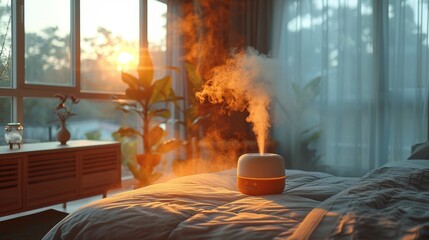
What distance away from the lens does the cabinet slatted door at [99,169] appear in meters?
3.10

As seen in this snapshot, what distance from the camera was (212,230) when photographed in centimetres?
102

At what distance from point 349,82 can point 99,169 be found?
269cm

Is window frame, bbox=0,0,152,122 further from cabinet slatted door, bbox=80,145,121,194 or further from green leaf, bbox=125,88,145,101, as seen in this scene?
cabinet slatted door, bbox=80,145,121,194

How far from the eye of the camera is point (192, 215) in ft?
3.72

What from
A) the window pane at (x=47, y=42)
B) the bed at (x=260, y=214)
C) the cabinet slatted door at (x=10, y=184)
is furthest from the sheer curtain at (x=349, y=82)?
the cabinet slatted door at (x=10, y=184)

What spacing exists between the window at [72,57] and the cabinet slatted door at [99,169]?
59 cm

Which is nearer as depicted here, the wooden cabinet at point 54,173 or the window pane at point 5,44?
the wooden cabinet at point 54,173

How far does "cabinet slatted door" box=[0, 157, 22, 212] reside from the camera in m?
2.52

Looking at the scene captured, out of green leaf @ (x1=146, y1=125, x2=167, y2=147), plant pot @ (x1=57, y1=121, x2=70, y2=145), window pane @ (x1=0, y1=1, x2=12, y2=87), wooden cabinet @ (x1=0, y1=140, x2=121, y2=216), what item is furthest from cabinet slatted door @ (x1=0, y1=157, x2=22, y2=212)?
green leaf @ (x1=146, y1=125, x2=167, y2=147)

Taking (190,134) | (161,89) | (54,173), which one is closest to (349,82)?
(190,134)

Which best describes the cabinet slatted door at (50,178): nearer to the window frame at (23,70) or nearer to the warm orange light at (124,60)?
the window frame at (23,70)

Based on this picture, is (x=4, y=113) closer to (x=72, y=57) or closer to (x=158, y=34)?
(x=72, y=57)

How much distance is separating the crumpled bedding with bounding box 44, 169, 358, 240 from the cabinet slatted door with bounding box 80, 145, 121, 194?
184 cm

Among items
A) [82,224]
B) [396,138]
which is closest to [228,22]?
[396,138]
